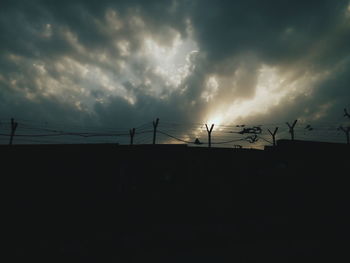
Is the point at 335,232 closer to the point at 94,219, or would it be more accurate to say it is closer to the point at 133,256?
the point at 133,256

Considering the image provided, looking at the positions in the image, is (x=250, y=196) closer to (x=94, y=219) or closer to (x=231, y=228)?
(x=231, y=228)

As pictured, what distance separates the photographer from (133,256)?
7.04 m

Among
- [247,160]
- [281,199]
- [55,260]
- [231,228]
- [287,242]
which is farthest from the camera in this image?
[247,160]

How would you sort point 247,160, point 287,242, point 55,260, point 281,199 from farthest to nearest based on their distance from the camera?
1. point 247,160
2. point 281,199
3. point 287,242
4. point 55,260

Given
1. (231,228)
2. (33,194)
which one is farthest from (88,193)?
(231,228)

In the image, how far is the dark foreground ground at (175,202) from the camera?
753cm

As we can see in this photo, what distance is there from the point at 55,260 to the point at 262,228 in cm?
980

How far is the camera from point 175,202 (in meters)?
10.5

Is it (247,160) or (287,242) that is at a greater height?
(247,160)

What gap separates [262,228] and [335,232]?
13.0 ft

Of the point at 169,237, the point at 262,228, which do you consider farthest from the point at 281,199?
the point at 169,237

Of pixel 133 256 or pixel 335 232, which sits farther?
pixel 335 232

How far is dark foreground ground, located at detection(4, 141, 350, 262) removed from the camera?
24.7ft

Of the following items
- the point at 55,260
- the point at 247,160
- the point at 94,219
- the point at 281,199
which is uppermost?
the point at 247,160
